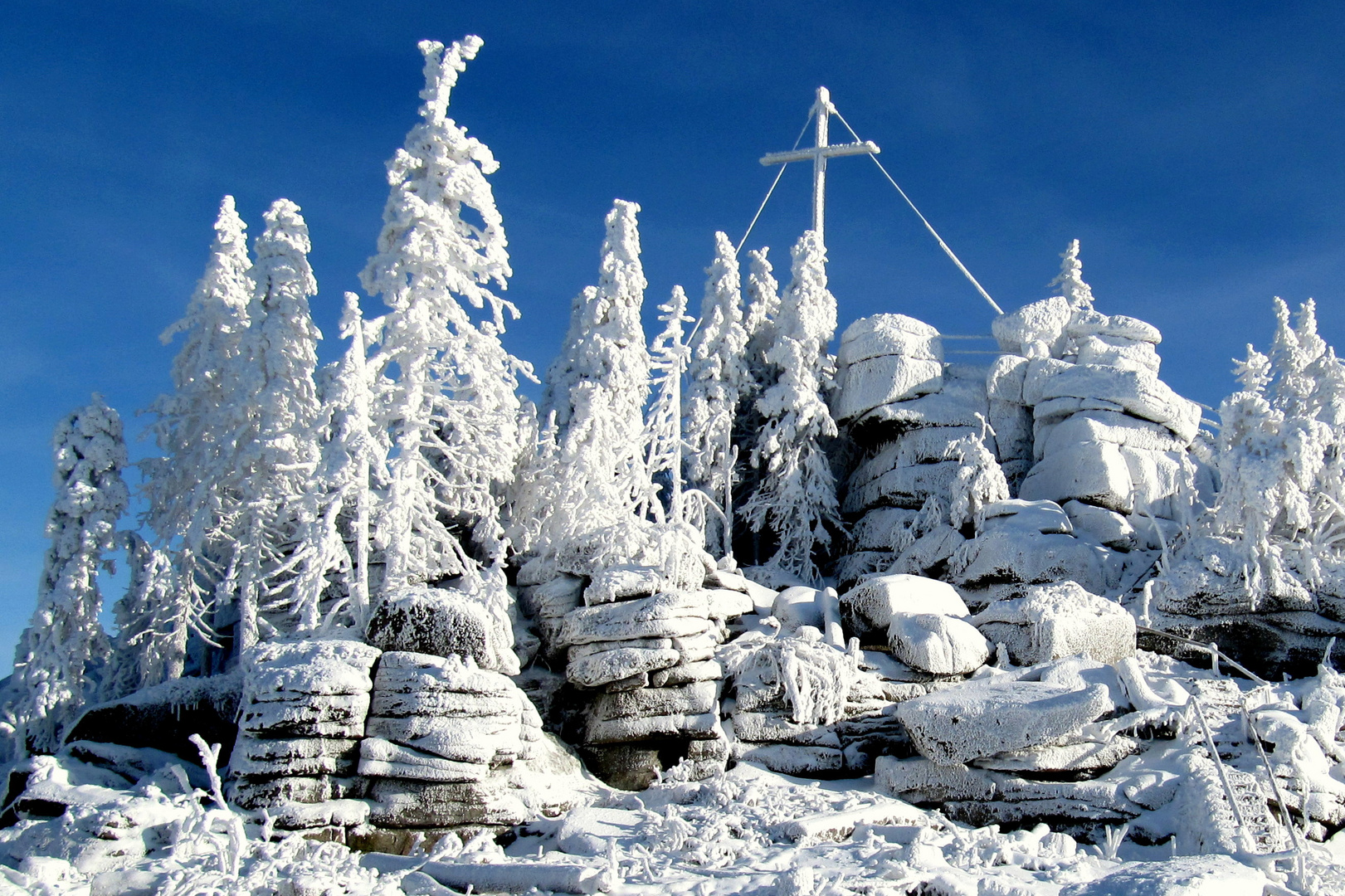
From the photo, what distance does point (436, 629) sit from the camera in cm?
1762

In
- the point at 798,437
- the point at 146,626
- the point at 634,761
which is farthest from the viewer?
the point at 798,437

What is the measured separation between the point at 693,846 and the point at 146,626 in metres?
14.0

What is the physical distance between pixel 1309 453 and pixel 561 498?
15904 mm

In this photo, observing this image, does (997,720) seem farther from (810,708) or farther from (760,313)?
(760,313)

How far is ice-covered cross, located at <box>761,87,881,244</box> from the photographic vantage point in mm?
35562

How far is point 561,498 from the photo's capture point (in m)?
23.7

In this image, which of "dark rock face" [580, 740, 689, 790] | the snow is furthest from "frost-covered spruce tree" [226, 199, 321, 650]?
"dark rock face" [580, 740, 689, 790]

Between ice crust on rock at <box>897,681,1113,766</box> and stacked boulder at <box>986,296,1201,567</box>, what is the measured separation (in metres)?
8.35

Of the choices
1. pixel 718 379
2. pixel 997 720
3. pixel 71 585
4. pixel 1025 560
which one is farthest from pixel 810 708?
pixel 71 585

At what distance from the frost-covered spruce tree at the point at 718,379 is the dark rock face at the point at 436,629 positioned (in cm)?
1099

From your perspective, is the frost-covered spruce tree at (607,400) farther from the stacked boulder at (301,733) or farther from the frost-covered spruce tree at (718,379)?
the stacked boulder at (301,733)

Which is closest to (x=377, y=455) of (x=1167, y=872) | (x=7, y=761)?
(x=7, y=761)

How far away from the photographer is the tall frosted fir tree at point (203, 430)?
873 inches

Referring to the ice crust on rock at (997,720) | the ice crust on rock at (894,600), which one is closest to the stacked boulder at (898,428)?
the ice crust on rock at (894,600)
